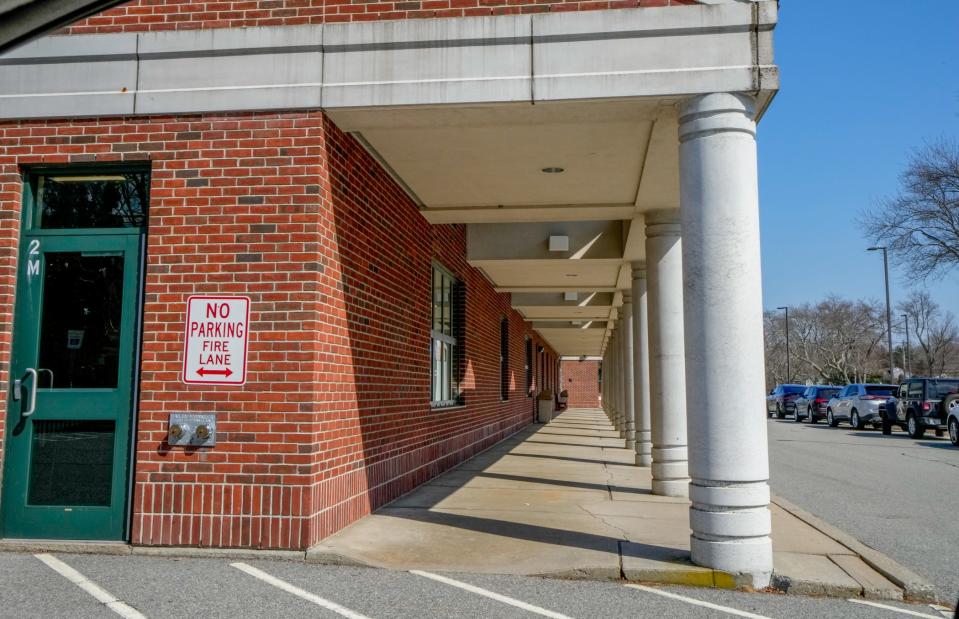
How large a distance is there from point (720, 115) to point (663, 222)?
458cm

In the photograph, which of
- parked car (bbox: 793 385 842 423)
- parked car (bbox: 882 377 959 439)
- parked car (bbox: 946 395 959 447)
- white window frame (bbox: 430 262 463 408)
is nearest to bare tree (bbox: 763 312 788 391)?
parked car (bbox: 793 385 842 423)

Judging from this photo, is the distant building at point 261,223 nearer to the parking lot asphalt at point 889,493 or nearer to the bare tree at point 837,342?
the parking lot asphalt at point 889,493

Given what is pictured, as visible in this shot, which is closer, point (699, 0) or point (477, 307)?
point (699, 0)

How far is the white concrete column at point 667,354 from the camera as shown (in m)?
9.82

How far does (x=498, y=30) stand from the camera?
20.7ft

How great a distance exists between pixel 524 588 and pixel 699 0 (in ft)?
15.2

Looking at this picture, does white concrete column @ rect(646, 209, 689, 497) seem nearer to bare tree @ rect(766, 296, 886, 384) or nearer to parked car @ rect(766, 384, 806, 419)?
parked car @ rect(766, 384, 806, 419)

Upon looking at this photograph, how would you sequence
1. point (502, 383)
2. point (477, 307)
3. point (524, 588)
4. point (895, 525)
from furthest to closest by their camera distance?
1. point (502, 383)
2. point (477, 307)
3. point (895, 525)
4. point (524, 588)

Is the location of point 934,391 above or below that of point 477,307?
below

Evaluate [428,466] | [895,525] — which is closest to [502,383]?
[428,466]

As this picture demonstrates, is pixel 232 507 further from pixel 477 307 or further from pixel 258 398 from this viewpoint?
pixel 477 307

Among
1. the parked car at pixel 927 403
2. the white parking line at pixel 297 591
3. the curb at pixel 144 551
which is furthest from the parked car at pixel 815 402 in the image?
the white parking line at pixel 297 591

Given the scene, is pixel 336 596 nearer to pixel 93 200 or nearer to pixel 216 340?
pixel 216 340

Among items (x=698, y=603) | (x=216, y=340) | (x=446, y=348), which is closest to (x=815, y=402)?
(x=446, y=348)
